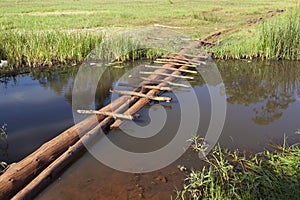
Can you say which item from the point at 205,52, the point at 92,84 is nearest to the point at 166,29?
the point at 205,52

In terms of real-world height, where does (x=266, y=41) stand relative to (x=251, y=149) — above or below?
above

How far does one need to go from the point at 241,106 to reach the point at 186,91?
1.22m

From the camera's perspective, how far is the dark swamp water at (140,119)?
3301mm

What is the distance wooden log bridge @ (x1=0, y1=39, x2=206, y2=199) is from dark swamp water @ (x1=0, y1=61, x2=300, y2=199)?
14 cm

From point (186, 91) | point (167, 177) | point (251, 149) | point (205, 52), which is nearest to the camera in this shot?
point (167, 177)

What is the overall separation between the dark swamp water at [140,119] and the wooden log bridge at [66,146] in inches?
5.5

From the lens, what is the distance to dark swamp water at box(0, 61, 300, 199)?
10.8 ft

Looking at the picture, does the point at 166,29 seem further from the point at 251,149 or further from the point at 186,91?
the point at 251,149

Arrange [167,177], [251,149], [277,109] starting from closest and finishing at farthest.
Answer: [167,177], [251,149], [277,109]

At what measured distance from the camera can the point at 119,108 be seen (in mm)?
4953

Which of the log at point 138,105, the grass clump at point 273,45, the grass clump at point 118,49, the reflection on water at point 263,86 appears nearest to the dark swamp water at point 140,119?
the reflection on water at point 263,86

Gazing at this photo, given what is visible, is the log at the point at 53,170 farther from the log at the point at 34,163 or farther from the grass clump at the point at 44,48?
the grass clump at the point at 44,48

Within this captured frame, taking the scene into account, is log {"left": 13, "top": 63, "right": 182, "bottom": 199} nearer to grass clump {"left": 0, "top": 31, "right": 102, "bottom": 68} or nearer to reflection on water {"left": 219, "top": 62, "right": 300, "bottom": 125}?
reflection on water {"left": 219, "top": 62, "right": 300, "bottom": 125}

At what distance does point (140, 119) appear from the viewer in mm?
4988
